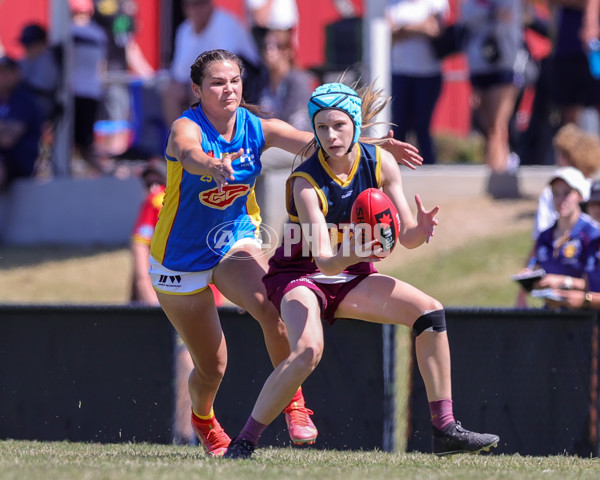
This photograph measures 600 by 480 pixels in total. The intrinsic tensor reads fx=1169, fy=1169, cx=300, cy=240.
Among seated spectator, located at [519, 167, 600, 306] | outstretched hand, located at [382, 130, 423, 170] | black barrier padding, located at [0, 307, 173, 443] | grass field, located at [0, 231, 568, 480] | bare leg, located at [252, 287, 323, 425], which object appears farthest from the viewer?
seated spectator, located at [519, 167, 600, 306]

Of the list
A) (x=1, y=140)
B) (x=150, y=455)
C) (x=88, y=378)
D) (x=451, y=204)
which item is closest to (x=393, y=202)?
(x=150, y=455)

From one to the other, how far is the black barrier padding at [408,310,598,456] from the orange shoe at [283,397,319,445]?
1.79 meters

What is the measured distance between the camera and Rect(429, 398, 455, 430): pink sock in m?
5.79

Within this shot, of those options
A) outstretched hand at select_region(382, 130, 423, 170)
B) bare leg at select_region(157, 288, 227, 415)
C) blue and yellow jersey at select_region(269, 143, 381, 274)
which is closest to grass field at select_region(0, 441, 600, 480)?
bare leg at select_region(157, 288, 227, 415)

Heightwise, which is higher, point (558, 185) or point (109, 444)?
point (558, 185)

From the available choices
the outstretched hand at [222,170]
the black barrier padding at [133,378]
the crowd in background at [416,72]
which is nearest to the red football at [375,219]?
the outstretched hand at [222,170]

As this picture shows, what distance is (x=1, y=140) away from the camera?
1321 centimetres

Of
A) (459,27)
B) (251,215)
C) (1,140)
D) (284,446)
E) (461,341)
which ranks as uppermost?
(459,27)

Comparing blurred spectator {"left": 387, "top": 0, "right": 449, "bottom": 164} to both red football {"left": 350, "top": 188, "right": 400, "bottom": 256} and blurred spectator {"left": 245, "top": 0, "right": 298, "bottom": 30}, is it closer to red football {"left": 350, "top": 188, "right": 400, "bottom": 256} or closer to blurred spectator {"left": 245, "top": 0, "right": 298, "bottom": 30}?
blurred spectator {"left": 245, "top": 0, "right": 298, "bottom": 30}

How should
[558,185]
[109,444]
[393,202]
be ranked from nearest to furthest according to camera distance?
[393,202] < [109,444] < [558,185]

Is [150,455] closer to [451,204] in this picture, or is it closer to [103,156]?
[451,204]

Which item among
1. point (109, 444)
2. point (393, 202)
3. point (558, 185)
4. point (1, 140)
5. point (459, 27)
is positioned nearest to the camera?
point (393, 202)

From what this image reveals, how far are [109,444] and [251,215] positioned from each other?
225cm

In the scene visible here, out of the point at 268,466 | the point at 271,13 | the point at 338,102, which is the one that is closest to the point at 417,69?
the point at 271,13
